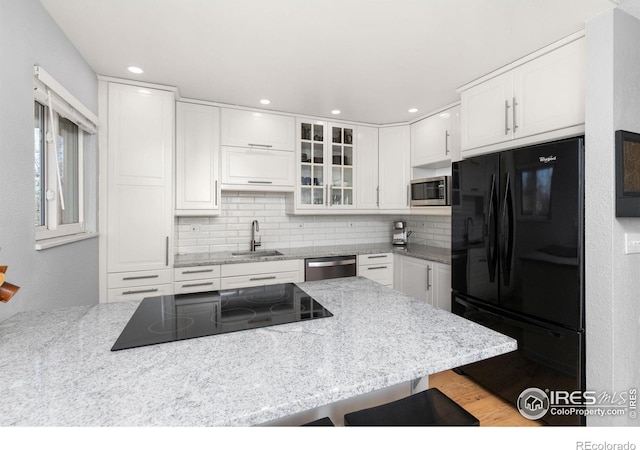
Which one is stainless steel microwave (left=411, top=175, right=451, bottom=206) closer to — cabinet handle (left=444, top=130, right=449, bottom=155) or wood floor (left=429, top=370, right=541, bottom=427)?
cabinet handle (left=444, top=130, right=449, bottom=155)

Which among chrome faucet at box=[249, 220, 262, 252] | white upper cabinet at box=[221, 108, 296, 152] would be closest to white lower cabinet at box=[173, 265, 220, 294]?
chrome faucet at box=[249, 220, 262, 252]

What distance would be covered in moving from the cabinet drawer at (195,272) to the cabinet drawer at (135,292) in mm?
115

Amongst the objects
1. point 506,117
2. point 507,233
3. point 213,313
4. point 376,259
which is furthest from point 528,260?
point 213,313

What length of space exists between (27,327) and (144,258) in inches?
56.5

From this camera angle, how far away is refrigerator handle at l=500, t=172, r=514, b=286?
1.97 meters

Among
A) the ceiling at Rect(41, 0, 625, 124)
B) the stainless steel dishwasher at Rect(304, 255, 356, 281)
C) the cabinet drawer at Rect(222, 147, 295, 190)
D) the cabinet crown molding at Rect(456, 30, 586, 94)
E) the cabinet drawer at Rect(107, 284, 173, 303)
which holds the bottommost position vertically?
the cabinet drawer at Rect(107, 284, 173, 303)

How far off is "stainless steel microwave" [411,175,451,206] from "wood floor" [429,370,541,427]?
154 cm

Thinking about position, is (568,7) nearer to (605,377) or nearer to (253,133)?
(605,377)

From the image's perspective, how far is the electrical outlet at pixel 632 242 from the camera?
63.9 inches

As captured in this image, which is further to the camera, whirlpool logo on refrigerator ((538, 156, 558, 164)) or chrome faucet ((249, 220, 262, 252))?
chrome faucet ((249, 220, 262, 252))

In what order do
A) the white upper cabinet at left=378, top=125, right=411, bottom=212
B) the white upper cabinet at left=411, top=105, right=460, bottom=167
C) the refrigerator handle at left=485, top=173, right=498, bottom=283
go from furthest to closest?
the white upper cabinet at left=378, top=125, right=411, bottom=212 → the white upper cabinet at left=411, top=105, right=460, bottom=167 → the refrigerator handle at left=485, top=173, right=498, bottom=283

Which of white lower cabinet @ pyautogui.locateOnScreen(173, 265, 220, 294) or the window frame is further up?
the window frame

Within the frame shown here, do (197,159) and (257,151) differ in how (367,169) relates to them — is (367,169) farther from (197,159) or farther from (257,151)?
(197,159)

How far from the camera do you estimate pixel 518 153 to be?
75.9 inches
